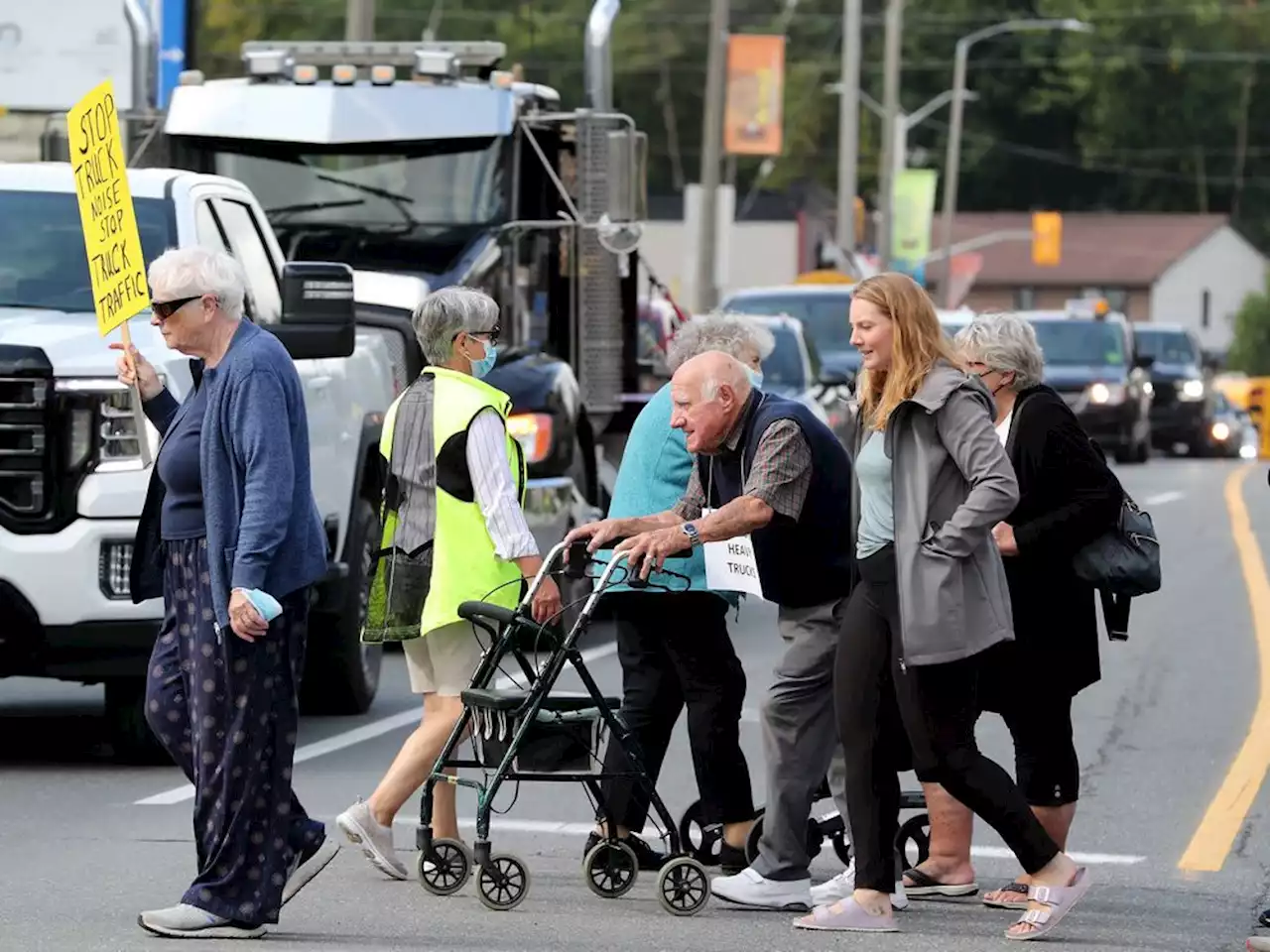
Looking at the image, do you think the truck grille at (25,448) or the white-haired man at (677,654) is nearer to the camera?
the white-haired man at (677,654)

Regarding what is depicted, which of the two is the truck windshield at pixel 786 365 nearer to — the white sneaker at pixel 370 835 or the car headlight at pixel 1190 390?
the white sneaker at pixel 370 835

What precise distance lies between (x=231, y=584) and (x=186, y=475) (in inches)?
13.2

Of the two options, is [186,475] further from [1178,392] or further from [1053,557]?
[1178,392]

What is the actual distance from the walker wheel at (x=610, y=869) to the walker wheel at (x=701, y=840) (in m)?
0.33

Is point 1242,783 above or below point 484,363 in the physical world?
below

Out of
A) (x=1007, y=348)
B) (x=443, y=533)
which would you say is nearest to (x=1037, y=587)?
(x=1007, y=348)

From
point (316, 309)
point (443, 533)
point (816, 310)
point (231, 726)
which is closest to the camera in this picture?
point (231, 726)

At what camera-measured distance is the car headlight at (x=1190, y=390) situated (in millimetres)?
44312

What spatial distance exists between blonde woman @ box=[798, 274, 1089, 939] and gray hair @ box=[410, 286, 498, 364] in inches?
51.6

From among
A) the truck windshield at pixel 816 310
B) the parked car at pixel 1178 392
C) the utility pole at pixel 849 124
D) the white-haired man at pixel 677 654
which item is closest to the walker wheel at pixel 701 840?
the white-haired man at pixel 677 654

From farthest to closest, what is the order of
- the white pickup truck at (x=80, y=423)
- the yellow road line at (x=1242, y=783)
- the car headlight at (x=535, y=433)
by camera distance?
the car headlight at (x=535, y=433), the white pickup truck at (x=80, y=423), the yellow road line at (x=1242, y=783)

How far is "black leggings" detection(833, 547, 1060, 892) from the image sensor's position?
7.90 m

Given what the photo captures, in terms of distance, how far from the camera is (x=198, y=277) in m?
7.68

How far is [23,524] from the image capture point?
426 inches
